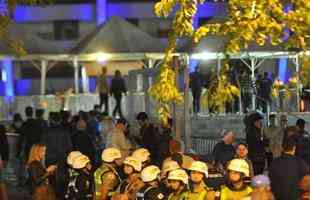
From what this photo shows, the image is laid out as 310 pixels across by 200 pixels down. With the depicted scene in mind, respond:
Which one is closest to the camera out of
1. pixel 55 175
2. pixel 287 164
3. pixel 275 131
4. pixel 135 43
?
pixel 287 164

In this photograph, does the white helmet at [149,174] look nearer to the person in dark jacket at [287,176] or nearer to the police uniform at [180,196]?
the police uniform at [180,196]

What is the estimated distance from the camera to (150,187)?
10219mm

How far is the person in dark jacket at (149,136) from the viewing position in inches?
673

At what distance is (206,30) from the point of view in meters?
8.52

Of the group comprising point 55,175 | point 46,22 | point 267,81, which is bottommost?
point 55,175

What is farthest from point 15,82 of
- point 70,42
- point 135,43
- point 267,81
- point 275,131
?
point 275,131

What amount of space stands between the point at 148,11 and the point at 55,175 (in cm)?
4077

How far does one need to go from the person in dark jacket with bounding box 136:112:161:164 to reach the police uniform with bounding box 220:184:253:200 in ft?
24.0

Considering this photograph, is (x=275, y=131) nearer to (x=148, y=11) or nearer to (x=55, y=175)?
(x=55, y=175)

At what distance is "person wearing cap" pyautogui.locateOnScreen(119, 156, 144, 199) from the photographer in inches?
419

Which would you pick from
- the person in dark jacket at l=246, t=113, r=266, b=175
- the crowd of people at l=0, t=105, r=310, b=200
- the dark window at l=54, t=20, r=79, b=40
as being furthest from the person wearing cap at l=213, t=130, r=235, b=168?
the dark window at l=54, t=20, r=79, b=40

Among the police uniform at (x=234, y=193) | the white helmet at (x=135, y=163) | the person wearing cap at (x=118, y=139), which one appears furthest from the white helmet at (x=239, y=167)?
the person wearing cap at (x=118, y=139)

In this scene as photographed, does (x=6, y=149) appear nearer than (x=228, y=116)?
Yes

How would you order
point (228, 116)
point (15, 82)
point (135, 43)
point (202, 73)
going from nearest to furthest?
point (228, 116) < point (202, 73) < point (135, 43) < point (15, 82)
